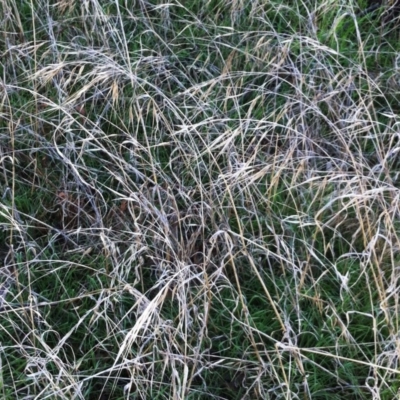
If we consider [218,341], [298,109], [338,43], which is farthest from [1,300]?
[338,43]

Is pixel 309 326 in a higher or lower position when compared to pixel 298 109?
lower

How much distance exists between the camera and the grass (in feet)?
5.14

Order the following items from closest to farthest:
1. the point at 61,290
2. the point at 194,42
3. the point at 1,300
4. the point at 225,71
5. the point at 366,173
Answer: the point at 1,300 → the point at 61,290 → the point at 366,173 → the point at 225,71 → the point at 194,42

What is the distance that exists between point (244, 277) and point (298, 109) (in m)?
0.48

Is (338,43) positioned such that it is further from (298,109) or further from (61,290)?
(61,290)

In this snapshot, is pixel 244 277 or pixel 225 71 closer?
pixel 244 277

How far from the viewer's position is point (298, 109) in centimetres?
202

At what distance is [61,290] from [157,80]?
65 centimetres

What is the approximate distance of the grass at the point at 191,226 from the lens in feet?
5.14

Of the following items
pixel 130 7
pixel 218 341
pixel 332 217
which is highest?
pixel 130 7

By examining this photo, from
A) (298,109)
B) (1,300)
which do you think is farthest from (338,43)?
(1,300)

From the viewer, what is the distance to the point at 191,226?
1785 millimetres

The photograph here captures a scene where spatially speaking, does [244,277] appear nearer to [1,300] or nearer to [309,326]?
[309,326]

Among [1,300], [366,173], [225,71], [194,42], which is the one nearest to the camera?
[1,300]
